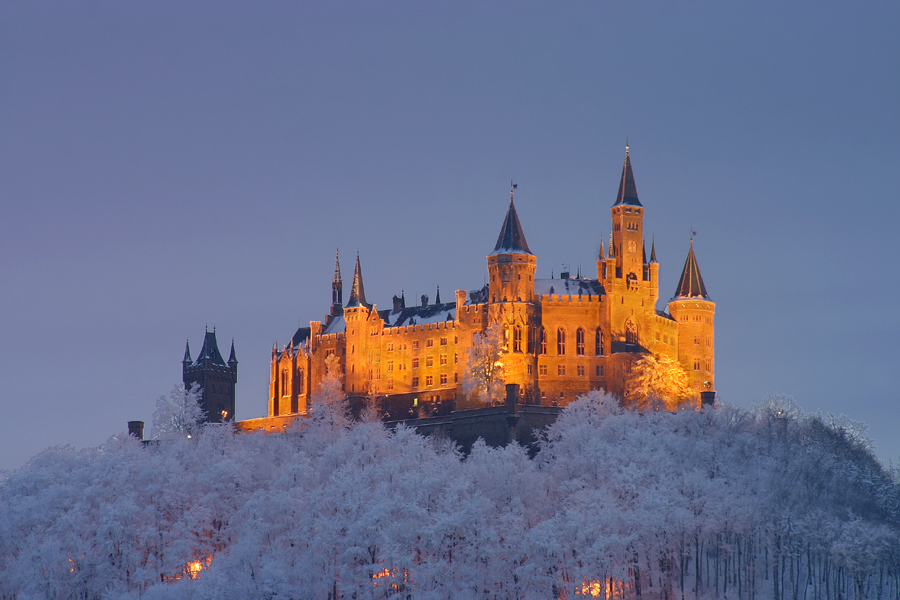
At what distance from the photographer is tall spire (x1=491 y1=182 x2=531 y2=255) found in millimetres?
131500

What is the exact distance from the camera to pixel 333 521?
322 feet

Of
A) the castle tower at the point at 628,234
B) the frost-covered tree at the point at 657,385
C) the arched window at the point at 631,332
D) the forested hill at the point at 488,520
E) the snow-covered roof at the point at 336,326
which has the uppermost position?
the castle tower at the point at 628,234

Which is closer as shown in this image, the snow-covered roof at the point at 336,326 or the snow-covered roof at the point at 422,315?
the snow-covered roof at the point at 422,315

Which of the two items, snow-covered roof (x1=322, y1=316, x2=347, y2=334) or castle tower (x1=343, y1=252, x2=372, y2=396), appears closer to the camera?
castle tower (x1=343, y1=252, x2=372, y2=396)

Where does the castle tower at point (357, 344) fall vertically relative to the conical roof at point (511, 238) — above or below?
below

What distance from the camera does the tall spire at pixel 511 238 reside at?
13150 centimetres

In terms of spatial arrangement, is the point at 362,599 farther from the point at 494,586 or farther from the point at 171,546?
the point at 171,546

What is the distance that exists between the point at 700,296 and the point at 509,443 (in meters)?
24.6

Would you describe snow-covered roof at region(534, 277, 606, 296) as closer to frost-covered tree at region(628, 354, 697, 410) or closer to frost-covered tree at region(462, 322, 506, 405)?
frost-covered tree at region(462, 322, 506, 405)

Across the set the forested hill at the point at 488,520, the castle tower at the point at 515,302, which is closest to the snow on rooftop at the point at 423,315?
the castle tower at the point at 515,302

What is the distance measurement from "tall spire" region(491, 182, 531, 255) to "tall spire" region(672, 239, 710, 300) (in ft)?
44.1

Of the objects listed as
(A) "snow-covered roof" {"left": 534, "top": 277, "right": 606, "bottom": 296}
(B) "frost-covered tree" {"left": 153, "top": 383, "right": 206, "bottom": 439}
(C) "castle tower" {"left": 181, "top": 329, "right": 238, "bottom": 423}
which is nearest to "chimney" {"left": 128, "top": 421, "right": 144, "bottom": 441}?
(B) "frost-covered tree" {"left": 153, "top": 383, "right": 206, "bottom": 439}

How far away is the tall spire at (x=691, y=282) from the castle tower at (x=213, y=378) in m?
41.7

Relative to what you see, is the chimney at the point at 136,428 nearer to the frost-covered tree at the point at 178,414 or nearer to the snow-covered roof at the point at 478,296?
the frost-covered tree at the point at 178,414
